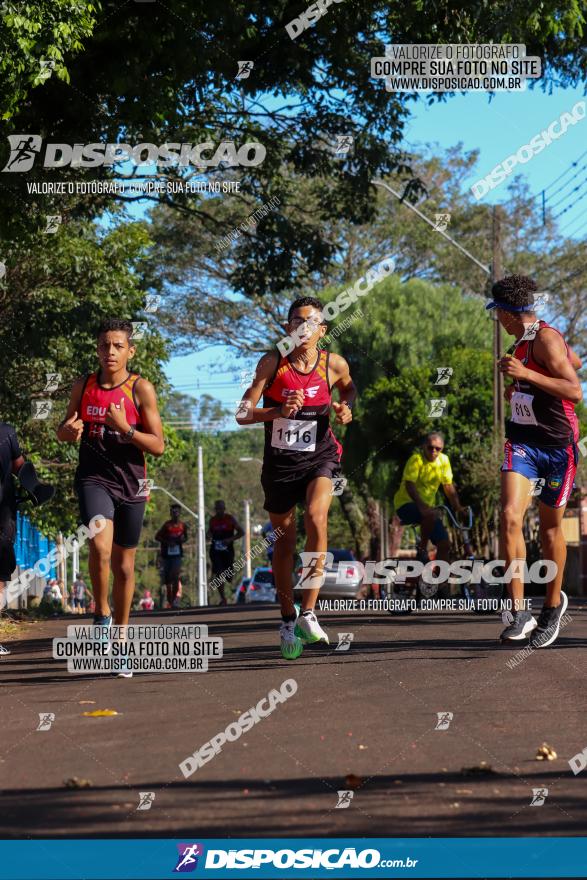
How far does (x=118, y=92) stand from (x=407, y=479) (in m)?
4.60

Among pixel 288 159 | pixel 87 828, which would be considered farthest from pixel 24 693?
pixel 288 159

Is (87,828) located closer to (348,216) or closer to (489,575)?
(489,575)

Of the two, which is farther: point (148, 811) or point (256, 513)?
point (256, 513)

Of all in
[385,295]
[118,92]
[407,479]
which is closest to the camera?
[118,92]

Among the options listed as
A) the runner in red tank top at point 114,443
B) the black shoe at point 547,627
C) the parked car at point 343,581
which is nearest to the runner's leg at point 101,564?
the runner in red tank top at point 114,443

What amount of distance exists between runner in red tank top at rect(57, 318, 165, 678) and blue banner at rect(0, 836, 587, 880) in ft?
15.4

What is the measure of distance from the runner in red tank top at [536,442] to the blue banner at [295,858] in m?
4.58

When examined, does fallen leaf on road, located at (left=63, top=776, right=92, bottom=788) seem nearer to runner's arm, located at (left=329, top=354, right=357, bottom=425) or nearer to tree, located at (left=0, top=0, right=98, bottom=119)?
runner's arm, located at (left=329, top=354, right=357, bottom=425)

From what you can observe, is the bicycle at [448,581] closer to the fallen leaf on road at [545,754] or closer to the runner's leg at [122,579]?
the runner's leg at [122,579]

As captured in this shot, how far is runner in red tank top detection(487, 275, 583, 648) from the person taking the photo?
336 inches

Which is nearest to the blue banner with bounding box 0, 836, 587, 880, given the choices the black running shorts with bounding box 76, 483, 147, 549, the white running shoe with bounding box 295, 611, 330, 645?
the white running shoe with bounding box 295, 611, 330, 645

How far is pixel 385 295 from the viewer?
4106 centimetres

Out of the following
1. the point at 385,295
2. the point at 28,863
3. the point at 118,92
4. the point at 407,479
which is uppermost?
the point at 385,295

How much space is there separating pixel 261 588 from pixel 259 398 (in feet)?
112
